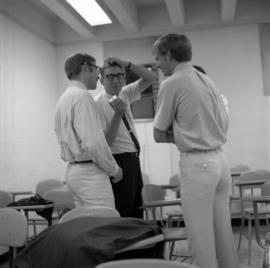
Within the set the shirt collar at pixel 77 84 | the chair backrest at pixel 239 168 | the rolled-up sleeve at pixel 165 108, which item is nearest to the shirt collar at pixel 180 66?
the rolled-up sleeve at pixel 165 108

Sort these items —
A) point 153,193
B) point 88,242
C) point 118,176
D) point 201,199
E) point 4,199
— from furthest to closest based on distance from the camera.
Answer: point 4,199 → point 153,193 → point 118,176 → point 201,199 → point 88,242

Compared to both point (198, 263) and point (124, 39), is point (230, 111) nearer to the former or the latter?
point (124, 39)

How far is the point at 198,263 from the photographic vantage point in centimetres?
186

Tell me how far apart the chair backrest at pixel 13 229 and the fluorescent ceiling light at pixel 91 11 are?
332 cm

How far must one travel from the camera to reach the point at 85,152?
2223mm

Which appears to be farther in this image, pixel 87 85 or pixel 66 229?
pixel 87 85

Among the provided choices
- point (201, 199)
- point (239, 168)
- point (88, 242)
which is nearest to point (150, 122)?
point (239, 168)

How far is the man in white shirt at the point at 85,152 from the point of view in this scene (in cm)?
220

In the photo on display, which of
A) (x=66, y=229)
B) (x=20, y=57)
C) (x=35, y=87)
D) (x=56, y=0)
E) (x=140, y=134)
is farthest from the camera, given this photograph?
(x=140, y=134)

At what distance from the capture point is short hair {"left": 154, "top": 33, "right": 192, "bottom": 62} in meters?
1.97

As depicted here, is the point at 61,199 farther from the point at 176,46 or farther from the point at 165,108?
the point at 176,46

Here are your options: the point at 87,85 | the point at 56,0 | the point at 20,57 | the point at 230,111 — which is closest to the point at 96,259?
the point at 87,85

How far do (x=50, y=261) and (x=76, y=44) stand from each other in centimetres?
540

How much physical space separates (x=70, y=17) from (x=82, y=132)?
3.35 meters
